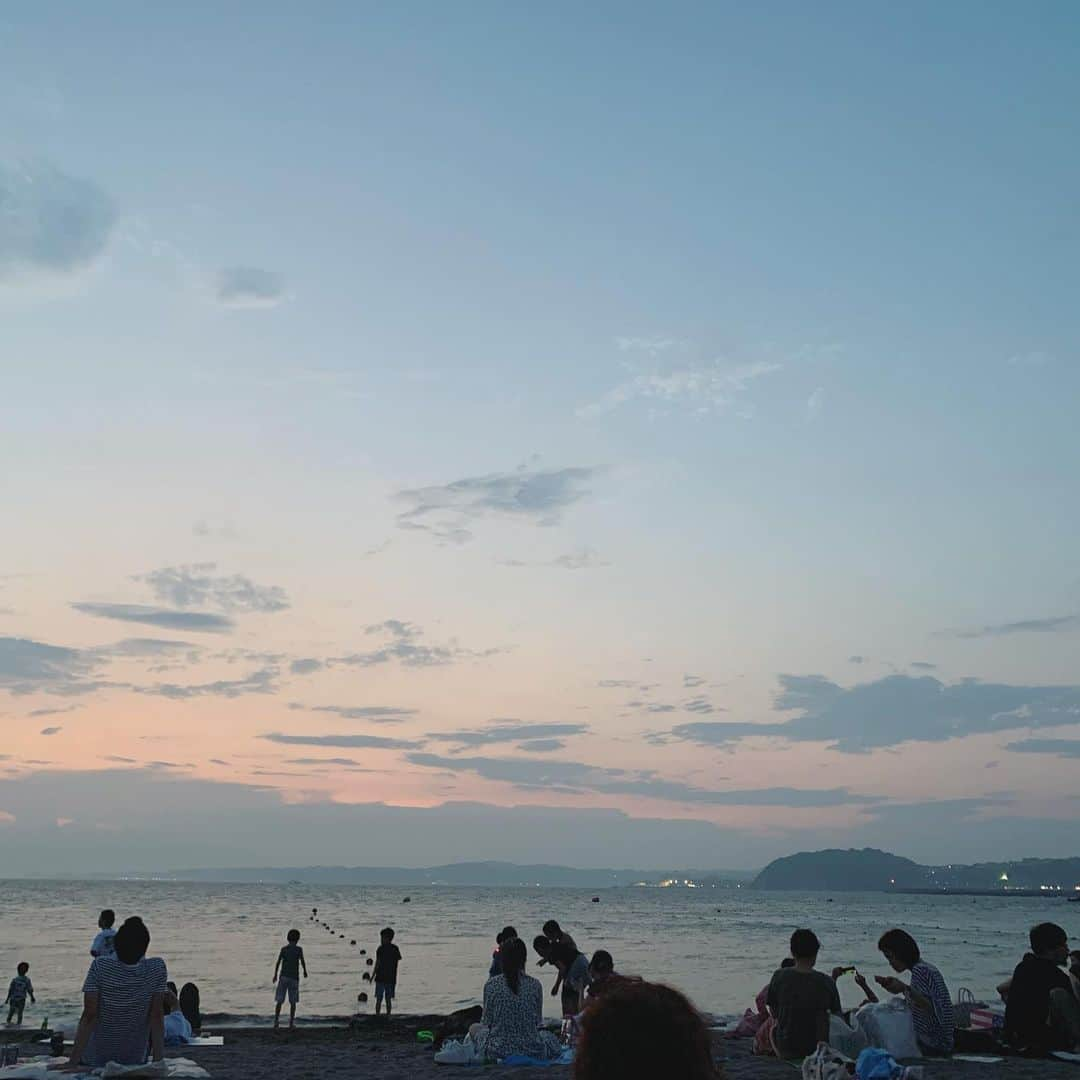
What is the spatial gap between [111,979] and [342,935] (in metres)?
67.1

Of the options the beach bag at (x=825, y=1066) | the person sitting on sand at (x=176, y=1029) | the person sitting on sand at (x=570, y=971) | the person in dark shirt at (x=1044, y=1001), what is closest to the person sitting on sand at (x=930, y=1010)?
the person in dark shirt at (x=1044, y=1001)

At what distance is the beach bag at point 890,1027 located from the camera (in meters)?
12.7

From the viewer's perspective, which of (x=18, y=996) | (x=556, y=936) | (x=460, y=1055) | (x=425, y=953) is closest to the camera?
(x=460, y=1055)

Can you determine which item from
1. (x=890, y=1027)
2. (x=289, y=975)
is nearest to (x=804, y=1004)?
(x=890, y=1027)

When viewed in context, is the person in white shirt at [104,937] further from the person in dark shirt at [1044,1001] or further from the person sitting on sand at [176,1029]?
the person in dark shirt at [1044,1001]

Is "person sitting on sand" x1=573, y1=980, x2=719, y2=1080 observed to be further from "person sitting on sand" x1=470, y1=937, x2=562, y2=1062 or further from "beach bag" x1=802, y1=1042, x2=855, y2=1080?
"person sitting on sand" x1=470, y1=937, x2=562, y2=1062

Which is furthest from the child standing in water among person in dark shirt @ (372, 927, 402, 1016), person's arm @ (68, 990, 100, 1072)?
person's arm @ (68, 990, 100, 1072)

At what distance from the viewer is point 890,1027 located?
12758 millimetres

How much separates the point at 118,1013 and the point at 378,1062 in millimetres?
6506

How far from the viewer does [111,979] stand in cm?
999

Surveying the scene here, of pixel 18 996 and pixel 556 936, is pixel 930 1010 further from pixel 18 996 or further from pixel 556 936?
pixel 18 996

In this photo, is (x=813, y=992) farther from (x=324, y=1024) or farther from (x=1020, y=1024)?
(x=324, y=1024)

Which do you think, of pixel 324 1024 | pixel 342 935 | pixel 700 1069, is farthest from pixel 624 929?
pixel 700 1069

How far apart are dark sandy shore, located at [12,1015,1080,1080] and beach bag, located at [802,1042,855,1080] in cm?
105
